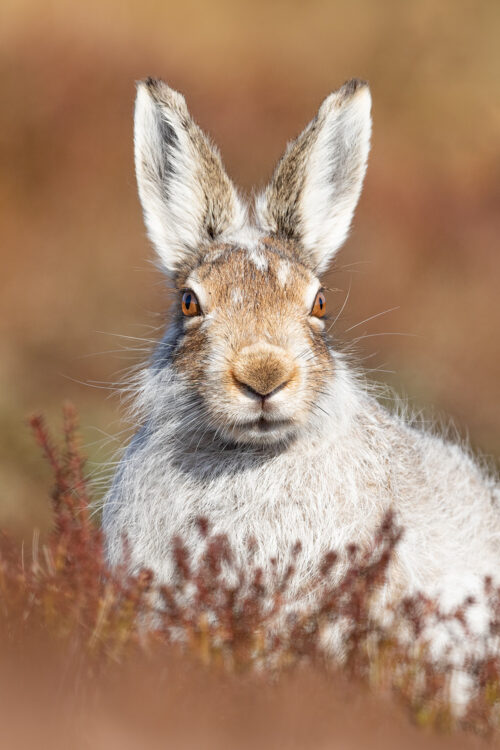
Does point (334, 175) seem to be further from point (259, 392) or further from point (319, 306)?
point (259, 392)

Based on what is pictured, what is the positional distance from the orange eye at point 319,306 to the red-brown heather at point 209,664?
1.48 metres

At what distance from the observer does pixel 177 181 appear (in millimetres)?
6391

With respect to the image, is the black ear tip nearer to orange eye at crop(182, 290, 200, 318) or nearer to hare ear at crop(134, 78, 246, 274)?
hare ear at crop(134, 78, 246, 274)

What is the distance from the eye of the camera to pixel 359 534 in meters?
5.40

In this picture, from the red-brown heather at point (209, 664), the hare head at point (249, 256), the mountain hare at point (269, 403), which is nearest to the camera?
the red-brown heather at point (209, 664)

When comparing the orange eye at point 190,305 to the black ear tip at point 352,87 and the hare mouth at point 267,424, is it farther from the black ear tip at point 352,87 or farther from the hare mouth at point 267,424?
the black ear tip at point 352,87

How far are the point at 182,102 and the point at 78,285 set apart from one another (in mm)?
8503

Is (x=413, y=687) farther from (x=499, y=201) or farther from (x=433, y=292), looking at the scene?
(x=499, y=201)

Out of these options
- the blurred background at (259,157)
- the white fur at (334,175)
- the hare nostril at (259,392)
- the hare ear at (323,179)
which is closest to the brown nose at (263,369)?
the hare nostril at (259,392)

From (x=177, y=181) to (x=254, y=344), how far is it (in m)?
1.68

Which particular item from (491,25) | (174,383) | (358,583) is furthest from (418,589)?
(491,25)

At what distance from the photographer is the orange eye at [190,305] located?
19.2ft

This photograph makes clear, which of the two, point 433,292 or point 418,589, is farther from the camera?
point 433,292

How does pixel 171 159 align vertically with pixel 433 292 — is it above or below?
above
